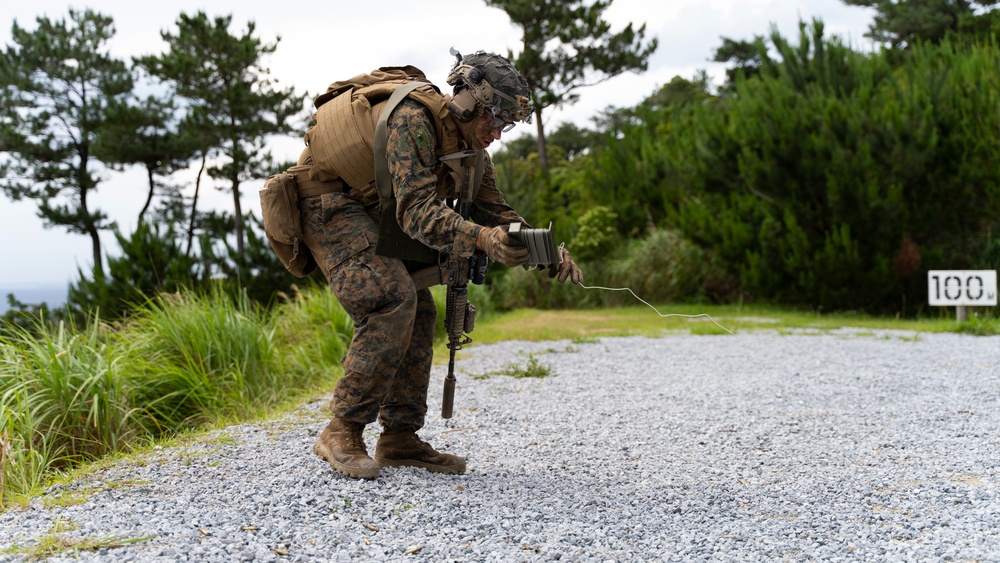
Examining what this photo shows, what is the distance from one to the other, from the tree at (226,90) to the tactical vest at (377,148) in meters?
19.9

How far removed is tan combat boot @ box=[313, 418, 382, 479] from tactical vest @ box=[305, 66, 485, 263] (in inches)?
28.5

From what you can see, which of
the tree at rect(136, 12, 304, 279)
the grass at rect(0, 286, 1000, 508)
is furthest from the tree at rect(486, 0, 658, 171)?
the grass at rect(0, 286, 1000, 508)

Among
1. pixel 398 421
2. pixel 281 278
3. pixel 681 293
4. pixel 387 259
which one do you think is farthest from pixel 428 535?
pixel 681 293

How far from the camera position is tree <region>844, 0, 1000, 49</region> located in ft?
81.7

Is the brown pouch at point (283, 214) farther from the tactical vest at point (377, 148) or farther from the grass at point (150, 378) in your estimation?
the grass at point (150, 378)

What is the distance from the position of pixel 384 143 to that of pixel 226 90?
21031 mm

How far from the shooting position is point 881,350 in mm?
7793

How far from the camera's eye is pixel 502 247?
2732 millimetres

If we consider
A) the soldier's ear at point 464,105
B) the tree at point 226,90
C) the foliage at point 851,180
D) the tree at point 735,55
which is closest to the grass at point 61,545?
the soldier's ear at point 464,105

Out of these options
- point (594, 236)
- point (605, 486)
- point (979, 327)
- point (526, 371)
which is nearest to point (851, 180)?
point (979, 327)

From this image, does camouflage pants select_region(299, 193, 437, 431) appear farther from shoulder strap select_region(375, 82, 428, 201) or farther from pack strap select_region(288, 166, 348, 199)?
shoulder strap select_region(375, 82, 428, 201)

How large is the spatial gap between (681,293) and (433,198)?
12581 mm

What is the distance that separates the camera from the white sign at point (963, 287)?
31.7ft

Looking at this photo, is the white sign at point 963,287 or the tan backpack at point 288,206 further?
the white sign at point 963,287
